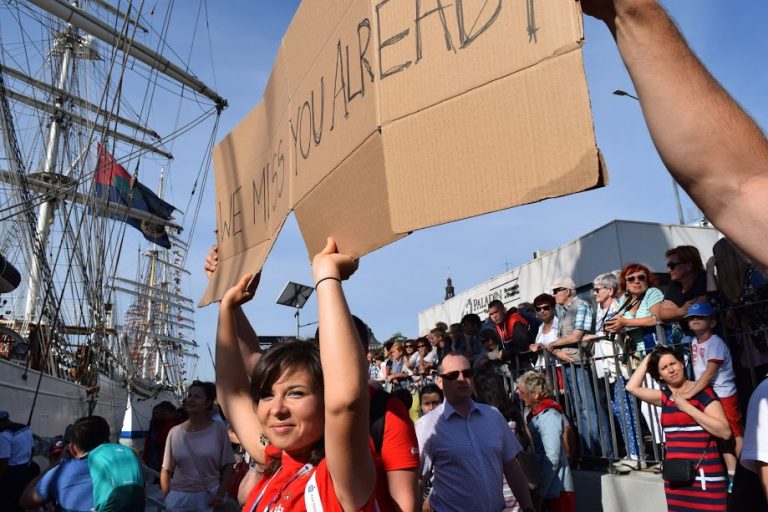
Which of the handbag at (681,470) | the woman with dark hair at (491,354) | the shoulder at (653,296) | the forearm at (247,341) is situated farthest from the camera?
the woman with dark hair at (491,354)

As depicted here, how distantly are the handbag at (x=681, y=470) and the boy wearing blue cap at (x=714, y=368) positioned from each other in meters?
0.22

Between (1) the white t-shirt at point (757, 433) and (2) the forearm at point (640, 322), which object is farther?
(2) the forearm at point (640, 322)

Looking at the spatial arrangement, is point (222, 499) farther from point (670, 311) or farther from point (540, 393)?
point (670, 311)

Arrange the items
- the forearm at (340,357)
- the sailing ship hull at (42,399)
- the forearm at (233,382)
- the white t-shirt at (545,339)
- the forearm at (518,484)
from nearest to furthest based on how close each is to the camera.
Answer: the forearm at (340,357), the forearm at (233,382), the forearm at (518,484), the white t-shirt at (545,339), the sailing ship hull at (42,399)

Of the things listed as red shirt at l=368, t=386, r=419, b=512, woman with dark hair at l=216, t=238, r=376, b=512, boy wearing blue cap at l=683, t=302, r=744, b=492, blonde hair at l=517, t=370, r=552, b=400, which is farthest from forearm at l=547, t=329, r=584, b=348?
woman with dark hair at l=216, t=238, r=376, b=512

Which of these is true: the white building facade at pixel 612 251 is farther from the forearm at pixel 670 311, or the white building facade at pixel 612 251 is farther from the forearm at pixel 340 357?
the forearm at pixel 340 357

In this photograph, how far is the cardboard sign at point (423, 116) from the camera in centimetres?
118

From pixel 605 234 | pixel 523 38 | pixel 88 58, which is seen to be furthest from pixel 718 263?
pixel 88 58

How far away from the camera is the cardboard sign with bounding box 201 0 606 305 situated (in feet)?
3.86

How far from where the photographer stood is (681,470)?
389cm

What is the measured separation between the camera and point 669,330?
17.3 ft

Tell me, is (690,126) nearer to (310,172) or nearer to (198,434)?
(310,172)

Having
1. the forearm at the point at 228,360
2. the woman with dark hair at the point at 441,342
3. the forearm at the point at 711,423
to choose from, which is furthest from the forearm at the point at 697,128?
the woman with dark hair at the point at 441,342

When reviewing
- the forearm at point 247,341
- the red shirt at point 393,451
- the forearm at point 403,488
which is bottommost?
the forearm at point 403,488
